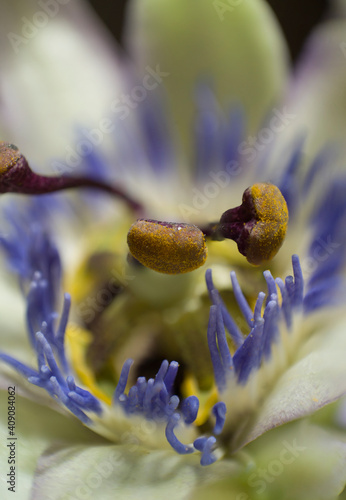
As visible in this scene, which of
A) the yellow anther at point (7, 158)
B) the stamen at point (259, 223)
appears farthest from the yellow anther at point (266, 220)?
the yellow anther at point (7, 158)

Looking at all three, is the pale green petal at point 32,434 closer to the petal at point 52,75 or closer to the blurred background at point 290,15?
the petal at point 52,75

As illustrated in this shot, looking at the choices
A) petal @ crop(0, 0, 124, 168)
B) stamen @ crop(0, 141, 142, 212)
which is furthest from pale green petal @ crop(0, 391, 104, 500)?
petal @ crop(0, 0, 124, 168)

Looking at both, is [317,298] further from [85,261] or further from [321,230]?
[85,261]

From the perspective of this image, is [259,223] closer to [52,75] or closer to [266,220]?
[266,220]

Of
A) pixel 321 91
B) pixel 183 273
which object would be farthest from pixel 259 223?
pixel 321 91

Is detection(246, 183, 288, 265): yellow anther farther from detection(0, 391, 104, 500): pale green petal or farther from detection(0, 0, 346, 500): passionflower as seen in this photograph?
detection(0, 391, 104, 500): pale green petal
